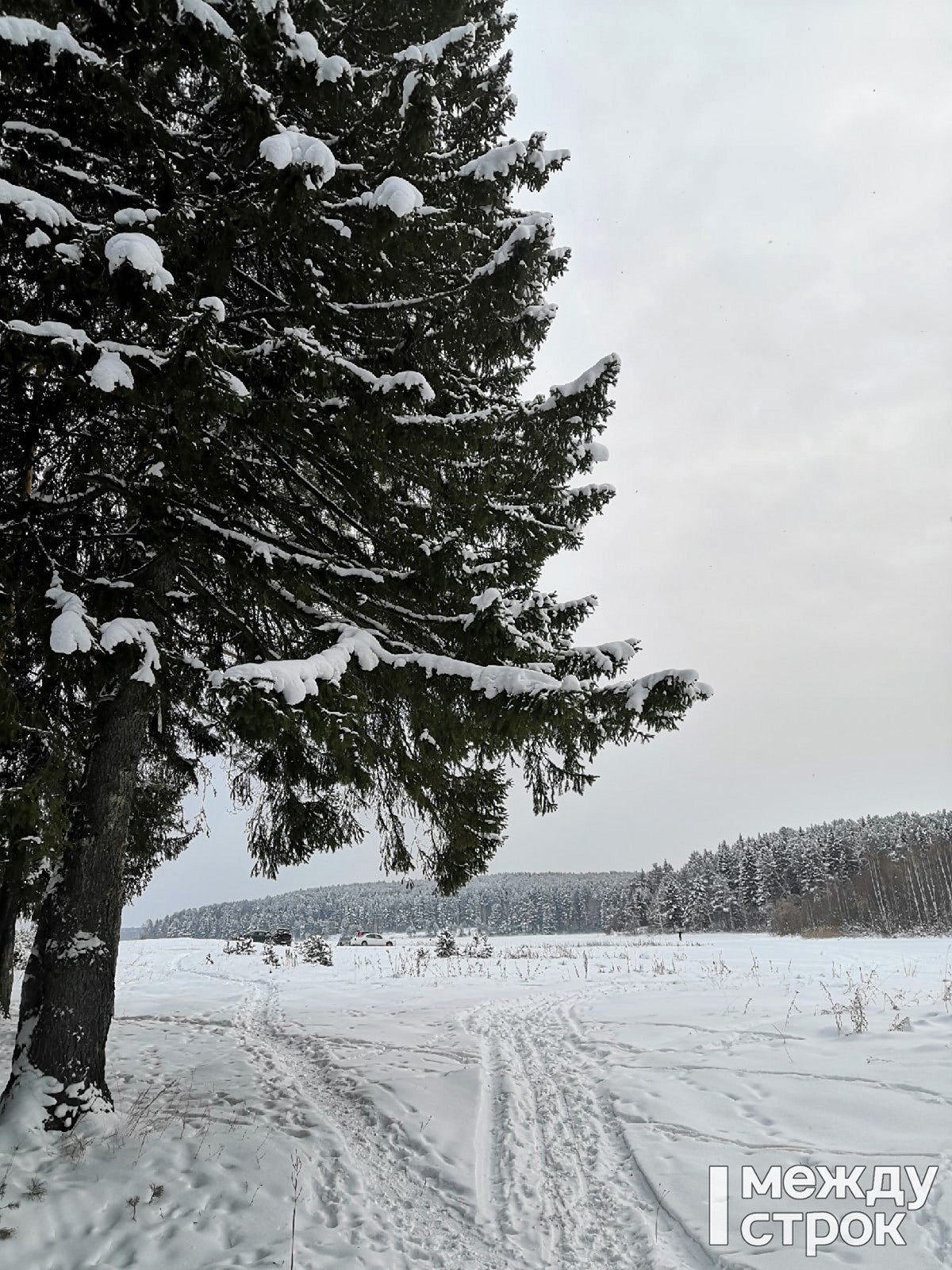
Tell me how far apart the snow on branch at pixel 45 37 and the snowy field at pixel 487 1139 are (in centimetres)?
662

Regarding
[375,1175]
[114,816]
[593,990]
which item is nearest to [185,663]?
[114,816]

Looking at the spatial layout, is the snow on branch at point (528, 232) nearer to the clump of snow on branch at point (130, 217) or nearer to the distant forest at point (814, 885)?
the clump of snow on branch at point (130, 217)

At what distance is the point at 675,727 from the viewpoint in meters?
4.84

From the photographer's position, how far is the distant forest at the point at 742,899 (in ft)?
201

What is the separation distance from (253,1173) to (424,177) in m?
7.97

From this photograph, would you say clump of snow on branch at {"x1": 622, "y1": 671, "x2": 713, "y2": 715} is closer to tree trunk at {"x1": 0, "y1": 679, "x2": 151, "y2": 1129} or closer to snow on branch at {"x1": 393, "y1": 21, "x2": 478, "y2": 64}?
tree trunk at {"x1": 0, "y1": 679, "x2": 151, "y2": 1129}

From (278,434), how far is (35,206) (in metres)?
2.00

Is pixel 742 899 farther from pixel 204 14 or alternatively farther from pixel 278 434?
pixel 204 14

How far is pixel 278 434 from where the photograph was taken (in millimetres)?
5293

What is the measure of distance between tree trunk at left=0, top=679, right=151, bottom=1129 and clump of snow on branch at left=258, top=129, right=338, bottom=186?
3.54 m

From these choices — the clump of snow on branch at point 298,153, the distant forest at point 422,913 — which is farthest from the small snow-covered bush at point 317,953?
the distant forest at point 422,913

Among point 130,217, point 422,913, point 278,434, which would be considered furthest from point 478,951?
point 422,913

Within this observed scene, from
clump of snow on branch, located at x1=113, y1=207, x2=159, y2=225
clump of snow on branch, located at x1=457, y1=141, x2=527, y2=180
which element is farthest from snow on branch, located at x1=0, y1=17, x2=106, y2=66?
clump of snow on branch, located at x1=457, y1=141, x2=527, y2=180

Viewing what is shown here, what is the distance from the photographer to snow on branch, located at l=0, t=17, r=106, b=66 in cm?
384
